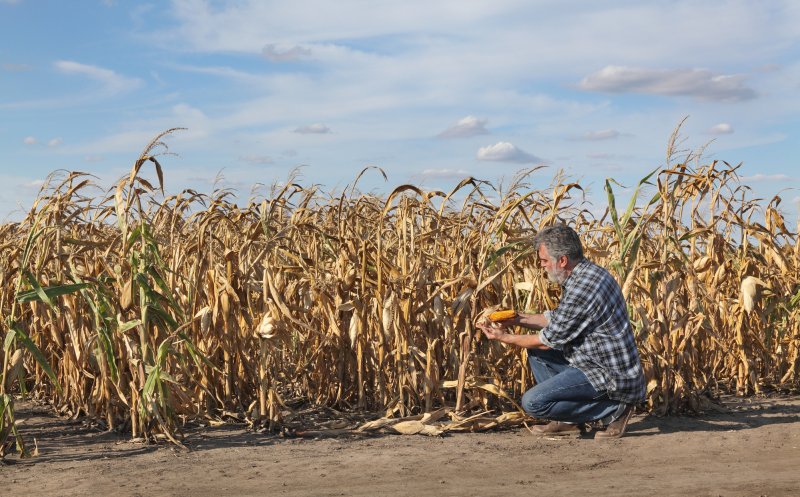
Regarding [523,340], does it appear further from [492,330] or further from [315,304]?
[315,304]

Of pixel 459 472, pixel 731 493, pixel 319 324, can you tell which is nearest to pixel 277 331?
pixel 319 324

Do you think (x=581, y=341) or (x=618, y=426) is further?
(x=618, y=426)

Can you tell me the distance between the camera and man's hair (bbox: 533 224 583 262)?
555cm

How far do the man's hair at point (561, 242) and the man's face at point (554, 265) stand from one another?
2 cm

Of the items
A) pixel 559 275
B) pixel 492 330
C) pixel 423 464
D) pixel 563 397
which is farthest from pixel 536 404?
pixel 423 464

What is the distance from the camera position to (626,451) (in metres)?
5.51

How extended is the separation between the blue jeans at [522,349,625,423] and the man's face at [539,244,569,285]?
0.57 m

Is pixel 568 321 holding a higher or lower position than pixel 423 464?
higher

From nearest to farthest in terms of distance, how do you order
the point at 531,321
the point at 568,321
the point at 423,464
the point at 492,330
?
the point at 423,464, the point at 568,321, the point at 492,330, the point at 531,321

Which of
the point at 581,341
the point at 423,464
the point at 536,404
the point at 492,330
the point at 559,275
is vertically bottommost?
the point at 423,464

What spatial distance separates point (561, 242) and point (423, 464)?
5.21ft

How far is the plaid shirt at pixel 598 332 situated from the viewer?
216 inches

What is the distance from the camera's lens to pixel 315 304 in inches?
247

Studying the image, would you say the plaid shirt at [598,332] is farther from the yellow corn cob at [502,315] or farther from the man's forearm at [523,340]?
the yellow corn cob at [502,315]
